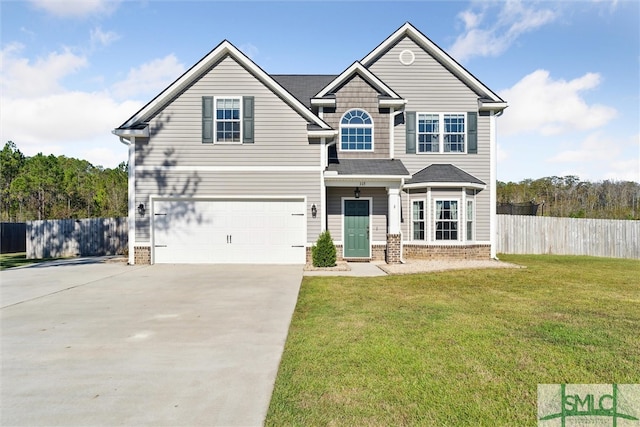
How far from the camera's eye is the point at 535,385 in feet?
11.8

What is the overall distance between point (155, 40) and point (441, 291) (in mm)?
11528

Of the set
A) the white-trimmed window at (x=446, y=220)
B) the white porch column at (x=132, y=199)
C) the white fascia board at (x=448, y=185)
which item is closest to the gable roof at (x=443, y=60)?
the white fascia board at (x=448, y=185)

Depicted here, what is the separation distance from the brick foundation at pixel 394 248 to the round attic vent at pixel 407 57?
7092 millimetres

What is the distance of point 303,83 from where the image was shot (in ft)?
54.2

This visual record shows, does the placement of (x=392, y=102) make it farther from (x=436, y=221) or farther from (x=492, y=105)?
(x=436, y=221)

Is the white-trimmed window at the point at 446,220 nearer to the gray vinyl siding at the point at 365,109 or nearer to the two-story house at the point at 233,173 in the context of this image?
the two-story house at the point at 233,173

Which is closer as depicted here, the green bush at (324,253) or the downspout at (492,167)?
the green bush at (324,253)

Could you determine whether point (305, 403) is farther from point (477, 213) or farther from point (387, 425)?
point (477, 213)

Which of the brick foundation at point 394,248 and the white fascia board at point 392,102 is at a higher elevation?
the white fascia board at point 392,102

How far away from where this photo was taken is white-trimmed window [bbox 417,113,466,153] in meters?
14.7

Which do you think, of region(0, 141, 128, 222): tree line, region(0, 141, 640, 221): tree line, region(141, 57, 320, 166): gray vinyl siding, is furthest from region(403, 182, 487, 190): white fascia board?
region(0, 141, 128, 222): tree line

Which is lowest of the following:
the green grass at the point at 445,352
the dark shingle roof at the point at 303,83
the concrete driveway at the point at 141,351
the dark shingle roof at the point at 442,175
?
the concrete driveway at the point at 141,351

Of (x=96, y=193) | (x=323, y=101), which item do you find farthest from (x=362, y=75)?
(x=96, y=193)

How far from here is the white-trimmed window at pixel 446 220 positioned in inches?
547
